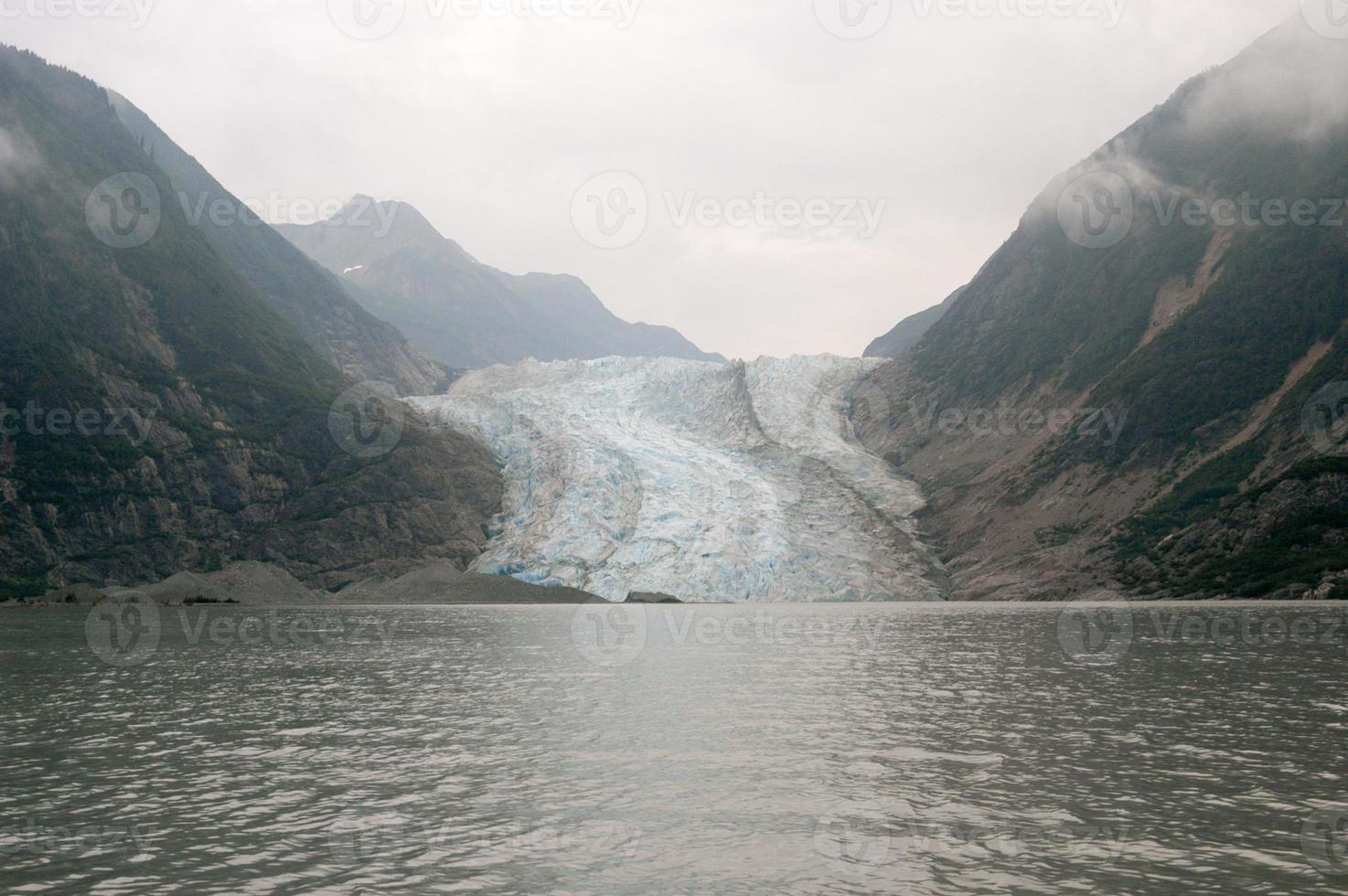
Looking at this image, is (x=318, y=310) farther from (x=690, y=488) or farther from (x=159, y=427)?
(x=690, y=488)

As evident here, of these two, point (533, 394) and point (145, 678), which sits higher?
point (533, 394)

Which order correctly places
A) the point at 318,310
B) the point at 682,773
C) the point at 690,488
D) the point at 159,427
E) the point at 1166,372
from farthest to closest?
the point at 318,310 → the point at 690,488 → the point at 159,427 → the point at 1166,372 → the point at 682,773

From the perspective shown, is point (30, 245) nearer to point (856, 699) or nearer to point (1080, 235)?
point (856, 699)

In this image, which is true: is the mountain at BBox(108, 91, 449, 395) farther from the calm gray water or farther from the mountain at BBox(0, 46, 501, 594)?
Result: the calm gray water

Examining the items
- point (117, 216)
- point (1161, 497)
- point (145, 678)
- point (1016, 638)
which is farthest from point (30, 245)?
point (1161, 497)

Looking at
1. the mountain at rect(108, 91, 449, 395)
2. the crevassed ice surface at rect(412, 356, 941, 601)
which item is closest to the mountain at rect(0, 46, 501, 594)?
the crevassed ice surface at rect(412, 356, 941, 601)

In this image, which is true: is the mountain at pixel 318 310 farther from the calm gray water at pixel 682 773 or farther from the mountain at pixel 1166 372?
the calm gray water at pixel 682 773

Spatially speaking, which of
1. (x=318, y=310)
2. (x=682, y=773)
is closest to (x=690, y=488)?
(x=682, y=773)
